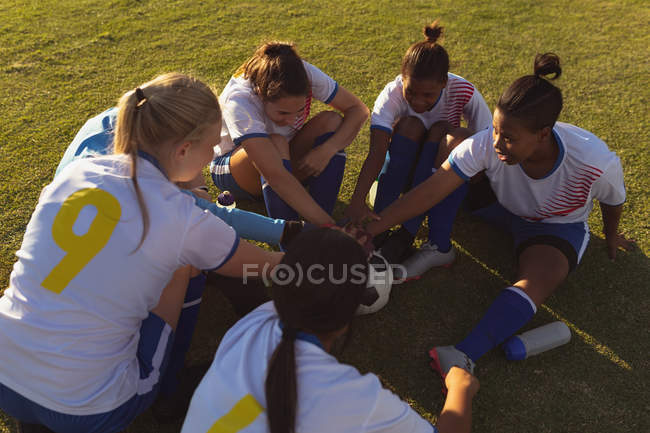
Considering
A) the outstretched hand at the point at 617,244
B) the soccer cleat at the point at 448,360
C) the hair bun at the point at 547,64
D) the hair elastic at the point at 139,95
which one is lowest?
the soccer cleat at the point at 448,360

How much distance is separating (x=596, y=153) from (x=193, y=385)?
6.50ft

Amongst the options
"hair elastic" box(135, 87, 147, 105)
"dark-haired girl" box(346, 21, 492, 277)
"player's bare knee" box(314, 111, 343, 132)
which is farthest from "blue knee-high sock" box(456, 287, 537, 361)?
"hair elastic" box(135, 87, 147, 105)

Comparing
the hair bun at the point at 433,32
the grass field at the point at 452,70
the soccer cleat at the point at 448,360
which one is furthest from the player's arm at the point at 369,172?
the soccer cleat at the point at 448,360

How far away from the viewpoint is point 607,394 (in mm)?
2141

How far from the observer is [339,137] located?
275cm

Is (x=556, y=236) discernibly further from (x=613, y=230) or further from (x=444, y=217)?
(x=444, y=217)

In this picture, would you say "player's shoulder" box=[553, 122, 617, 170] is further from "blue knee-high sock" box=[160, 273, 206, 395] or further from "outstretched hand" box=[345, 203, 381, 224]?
"blue knee-high sock" box=[160, 273, 206, 395]

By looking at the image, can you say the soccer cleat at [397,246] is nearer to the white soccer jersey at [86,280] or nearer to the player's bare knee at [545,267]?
the player's bare knee at [545,267]

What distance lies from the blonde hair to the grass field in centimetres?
105

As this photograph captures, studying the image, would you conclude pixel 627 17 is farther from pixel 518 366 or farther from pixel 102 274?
pixel 102 274

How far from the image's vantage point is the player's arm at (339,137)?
2.69 meters

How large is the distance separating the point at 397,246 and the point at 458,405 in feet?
3.53

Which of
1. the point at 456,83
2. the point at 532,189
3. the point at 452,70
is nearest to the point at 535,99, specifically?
the point at 532,189

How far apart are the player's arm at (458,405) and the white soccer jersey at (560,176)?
951mm
